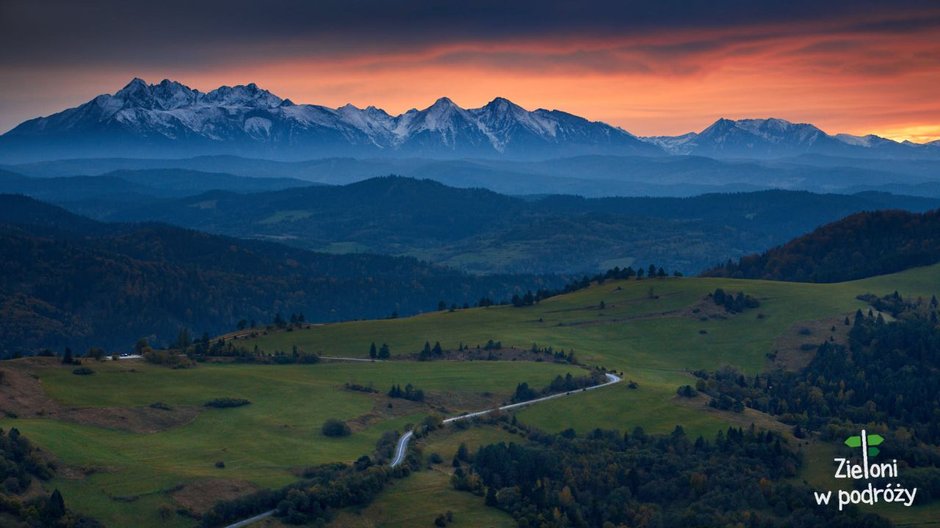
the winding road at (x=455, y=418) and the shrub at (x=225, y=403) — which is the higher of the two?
the shrub at (x=225, y=403)

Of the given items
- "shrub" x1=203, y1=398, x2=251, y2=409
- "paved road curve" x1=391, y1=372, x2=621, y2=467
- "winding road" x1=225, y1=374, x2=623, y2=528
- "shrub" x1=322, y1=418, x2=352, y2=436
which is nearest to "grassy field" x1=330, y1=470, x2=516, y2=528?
"winding road" x1=225, y1=374, x2=623, y2=528

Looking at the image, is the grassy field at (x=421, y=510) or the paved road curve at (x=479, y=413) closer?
the grassy field at (x=421, y=510)

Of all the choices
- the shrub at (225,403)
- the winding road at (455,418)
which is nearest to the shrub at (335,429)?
the winding road at (455,418)

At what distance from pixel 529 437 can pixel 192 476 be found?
4763 cm

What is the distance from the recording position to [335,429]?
137625 millimetres

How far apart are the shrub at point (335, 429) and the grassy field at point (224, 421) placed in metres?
1.36

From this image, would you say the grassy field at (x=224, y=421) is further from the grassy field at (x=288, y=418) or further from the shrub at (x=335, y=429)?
the shrub at (x=335, y=429)

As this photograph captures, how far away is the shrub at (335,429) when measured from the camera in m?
138

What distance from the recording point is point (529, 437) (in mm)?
142000

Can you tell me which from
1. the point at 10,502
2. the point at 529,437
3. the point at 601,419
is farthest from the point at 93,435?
the point at 601,419

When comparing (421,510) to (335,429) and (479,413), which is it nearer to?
(335,429)

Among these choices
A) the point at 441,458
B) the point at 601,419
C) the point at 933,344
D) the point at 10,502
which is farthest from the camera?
the point at 933,344

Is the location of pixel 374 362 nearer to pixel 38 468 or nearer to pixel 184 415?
pixel 184 415

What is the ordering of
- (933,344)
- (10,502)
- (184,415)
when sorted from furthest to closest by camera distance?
(933,344) < (184,415) < (10,502)
